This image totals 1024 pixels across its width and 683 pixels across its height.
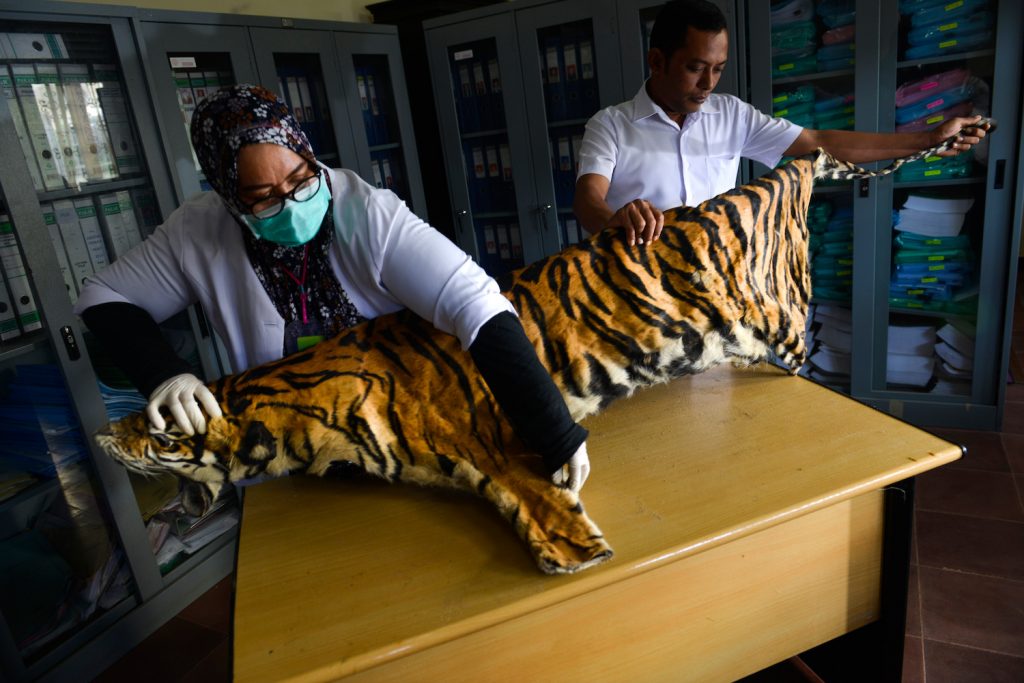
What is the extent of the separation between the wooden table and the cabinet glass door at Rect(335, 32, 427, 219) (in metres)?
2.24

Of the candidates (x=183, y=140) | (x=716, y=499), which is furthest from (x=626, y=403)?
(x=183, y=140)

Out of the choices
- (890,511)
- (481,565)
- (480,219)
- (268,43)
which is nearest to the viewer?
(481,565)

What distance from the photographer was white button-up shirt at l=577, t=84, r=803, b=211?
1.95 metres

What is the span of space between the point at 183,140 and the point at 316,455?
5.53 ft

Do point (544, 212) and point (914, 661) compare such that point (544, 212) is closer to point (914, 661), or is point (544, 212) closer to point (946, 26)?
point (946, 26)

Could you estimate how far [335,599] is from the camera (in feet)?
3.35

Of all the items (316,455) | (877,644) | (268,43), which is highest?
(268,43)

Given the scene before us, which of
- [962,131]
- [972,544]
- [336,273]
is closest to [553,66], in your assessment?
[962,131]

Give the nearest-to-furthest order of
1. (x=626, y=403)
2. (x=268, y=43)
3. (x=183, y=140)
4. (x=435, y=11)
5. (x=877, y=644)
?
(x=877, y=644) → (x=626, y=403) → (x=183, y=140) → (x=268, y=43) → (x=435, y=11)

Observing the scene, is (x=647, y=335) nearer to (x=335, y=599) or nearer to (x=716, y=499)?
(x=716, y=499)

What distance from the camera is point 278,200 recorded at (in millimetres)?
1159

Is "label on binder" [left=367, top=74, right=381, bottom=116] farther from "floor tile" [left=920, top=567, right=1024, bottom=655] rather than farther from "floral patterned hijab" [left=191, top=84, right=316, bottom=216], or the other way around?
"floor tile" [left=920, top=567, right=1024, bottom=655]

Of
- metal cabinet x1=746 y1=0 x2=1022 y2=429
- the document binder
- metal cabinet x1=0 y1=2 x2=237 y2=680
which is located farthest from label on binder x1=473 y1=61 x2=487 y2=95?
the document binder

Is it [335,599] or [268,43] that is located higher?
[268,43]
